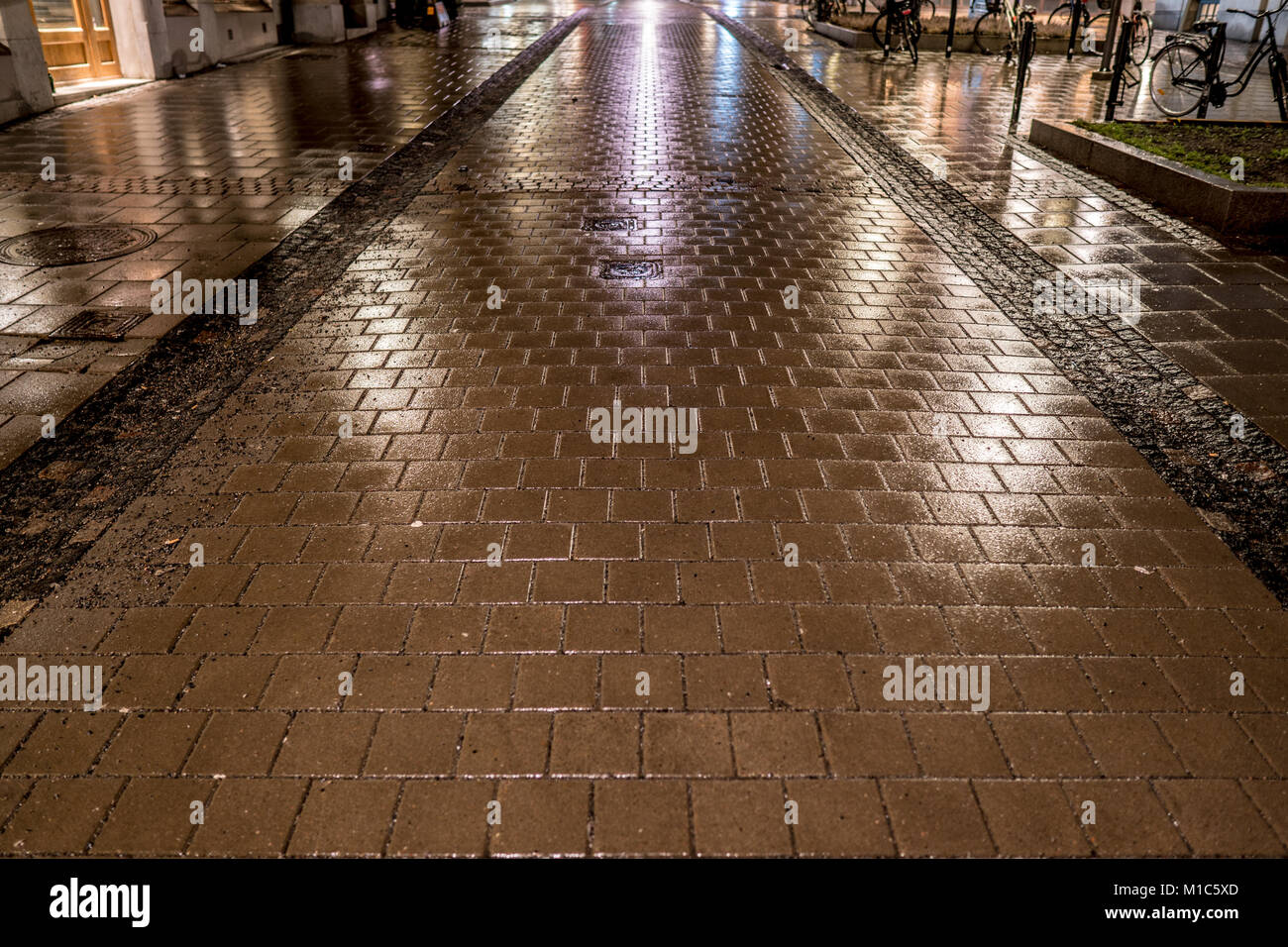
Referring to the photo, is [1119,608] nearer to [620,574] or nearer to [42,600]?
[620,574]

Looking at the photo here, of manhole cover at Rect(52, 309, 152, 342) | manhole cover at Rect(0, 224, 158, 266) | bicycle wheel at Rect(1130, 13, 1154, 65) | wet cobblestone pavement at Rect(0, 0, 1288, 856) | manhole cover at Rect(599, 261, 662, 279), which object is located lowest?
wet cobblestone pavement at Rect(0, 0, 1288, 856)

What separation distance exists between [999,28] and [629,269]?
19.4 metres

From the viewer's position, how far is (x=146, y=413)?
4703 mm

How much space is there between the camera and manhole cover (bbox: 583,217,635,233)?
306 inches

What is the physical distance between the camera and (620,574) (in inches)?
137

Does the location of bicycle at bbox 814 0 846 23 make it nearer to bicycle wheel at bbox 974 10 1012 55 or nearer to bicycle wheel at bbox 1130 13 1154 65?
bicycle wheel at bbox 974 10 1012 55

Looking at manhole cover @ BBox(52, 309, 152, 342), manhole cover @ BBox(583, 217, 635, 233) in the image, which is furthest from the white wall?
manhole cover @ BBox(583, 217, 635, 233)

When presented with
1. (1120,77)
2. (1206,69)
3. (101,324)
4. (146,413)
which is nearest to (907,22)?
(1206,69)

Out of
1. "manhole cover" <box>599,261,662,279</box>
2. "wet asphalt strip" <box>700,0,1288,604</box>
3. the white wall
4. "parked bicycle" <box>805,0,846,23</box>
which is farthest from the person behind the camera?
"parked bicycle" <box>805,0,846,23</box>

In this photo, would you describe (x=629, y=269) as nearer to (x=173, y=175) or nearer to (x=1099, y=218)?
(x=1099, y=218)

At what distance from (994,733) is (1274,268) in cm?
634

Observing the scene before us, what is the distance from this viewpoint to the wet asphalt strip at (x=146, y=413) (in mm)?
3705

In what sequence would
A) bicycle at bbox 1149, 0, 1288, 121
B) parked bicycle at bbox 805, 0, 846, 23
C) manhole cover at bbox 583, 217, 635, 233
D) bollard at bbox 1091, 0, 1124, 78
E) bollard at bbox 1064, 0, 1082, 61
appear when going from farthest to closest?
1. parked bicycle at bbox 805, 0, 846, 23
2. bollard at bbox 1064, 0, 1082, 61
3. bollard at bbox 1091, 0, 1124, 78
4. bicycle at bbox 1149, 0, 1288, 121
5. manhole cover at bbox 583, 217, 635, 233

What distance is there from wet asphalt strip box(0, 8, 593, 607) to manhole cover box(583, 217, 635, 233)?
1906mm
